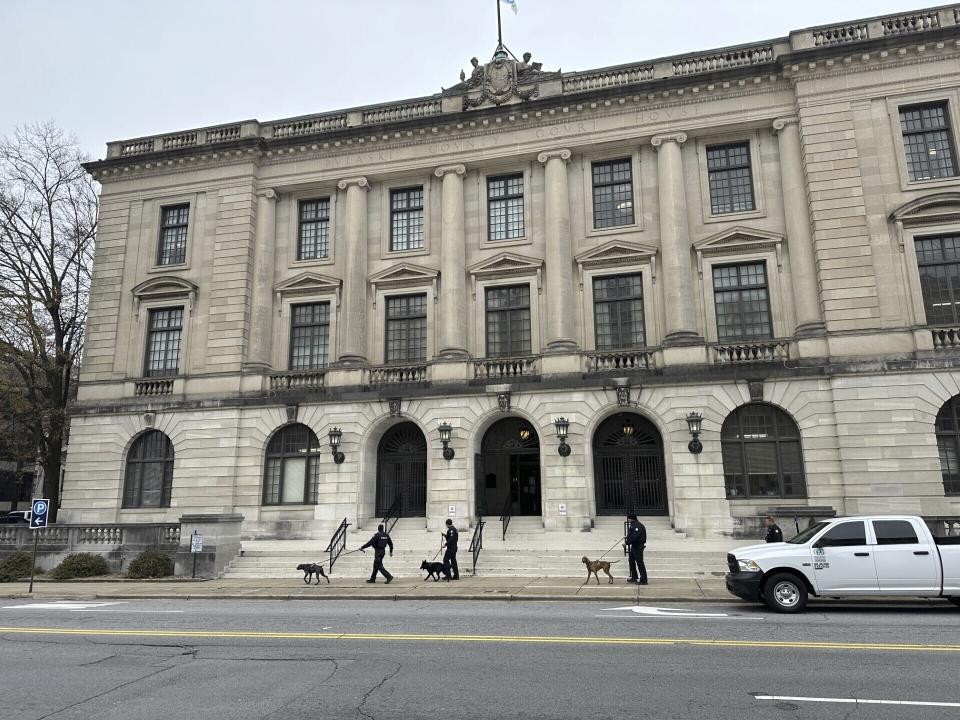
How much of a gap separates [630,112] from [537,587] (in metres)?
18.6

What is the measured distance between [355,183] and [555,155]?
8.53 m

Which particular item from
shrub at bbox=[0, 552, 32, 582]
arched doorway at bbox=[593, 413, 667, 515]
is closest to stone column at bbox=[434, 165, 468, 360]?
arched doorway at bbox=[593, 413, 667, 515]

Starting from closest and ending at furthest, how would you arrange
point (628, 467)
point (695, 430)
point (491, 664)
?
point (491, 664)
point (695, 430)
point (628, 467)

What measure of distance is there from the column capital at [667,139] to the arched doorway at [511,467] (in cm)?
1174

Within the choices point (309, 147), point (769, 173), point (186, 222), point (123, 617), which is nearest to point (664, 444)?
point (769, 173)

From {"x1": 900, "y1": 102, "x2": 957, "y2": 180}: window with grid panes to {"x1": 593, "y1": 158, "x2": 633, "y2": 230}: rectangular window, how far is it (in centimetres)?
947

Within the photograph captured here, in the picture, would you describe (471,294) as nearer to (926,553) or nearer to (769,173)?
(769,173)

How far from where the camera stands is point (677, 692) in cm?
712

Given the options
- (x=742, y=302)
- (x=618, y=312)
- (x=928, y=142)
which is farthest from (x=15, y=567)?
(x=928, y=142)

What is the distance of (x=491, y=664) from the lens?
8453 mm

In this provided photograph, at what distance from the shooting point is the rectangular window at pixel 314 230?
29.8 m

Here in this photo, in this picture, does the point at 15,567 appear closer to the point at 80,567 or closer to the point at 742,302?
the point at 80,567

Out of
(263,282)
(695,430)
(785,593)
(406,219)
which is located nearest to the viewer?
(785,593)

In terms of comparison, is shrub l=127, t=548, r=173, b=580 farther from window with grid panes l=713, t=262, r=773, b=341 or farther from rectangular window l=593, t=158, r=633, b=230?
window with grid panes l=713, t=262, r=773, b=341
